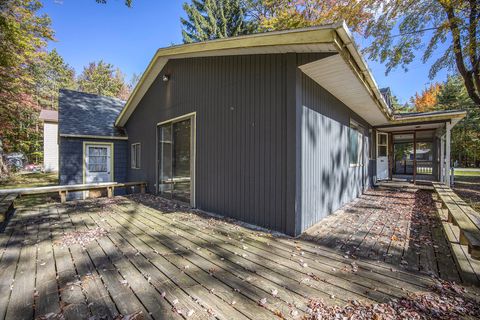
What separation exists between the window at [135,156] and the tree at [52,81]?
690 inches

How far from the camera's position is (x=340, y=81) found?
13.4 ft

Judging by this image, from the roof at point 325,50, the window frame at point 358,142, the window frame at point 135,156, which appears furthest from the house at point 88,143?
the window frame at point 358,142

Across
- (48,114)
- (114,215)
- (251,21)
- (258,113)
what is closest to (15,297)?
(114,215)

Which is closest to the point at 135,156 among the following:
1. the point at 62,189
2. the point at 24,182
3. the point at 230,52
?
the point at 62,189

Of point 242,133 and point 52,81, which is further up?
point 52,81

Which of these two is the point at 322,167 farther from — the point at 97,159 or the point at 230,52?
the point at 97,159

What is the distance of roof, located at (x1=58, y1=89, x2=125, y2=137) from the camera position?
8156 mm

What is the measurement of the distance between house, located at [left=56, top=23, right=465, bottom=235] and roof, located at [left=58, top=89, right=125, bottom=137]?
3460 millimetres

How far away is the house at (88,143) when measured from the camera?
789 centimetres

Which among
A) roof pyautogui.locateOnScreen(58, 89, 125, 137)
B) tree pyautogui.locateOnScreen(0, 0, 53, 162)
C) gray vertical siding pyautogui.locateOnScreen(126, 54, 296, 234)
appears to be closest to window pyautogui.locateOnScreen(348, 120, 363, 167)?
gray vertical siding pyautogui.locateOnScreen(126, 54, 296, 234)

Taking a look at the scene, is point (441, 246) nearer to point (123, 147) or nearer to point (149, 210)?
point (149, 210)

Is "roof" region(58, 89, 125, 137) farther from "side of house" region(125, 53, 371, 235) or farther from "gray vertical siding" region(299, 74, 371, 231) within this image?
"gray vertical siding" region(299, 74, 371, 231)

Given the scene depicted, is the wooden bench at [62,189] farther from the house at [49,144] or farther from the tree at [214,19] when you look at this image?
the house at [49,144]

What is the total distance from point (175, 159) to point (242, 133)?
9.38ft
